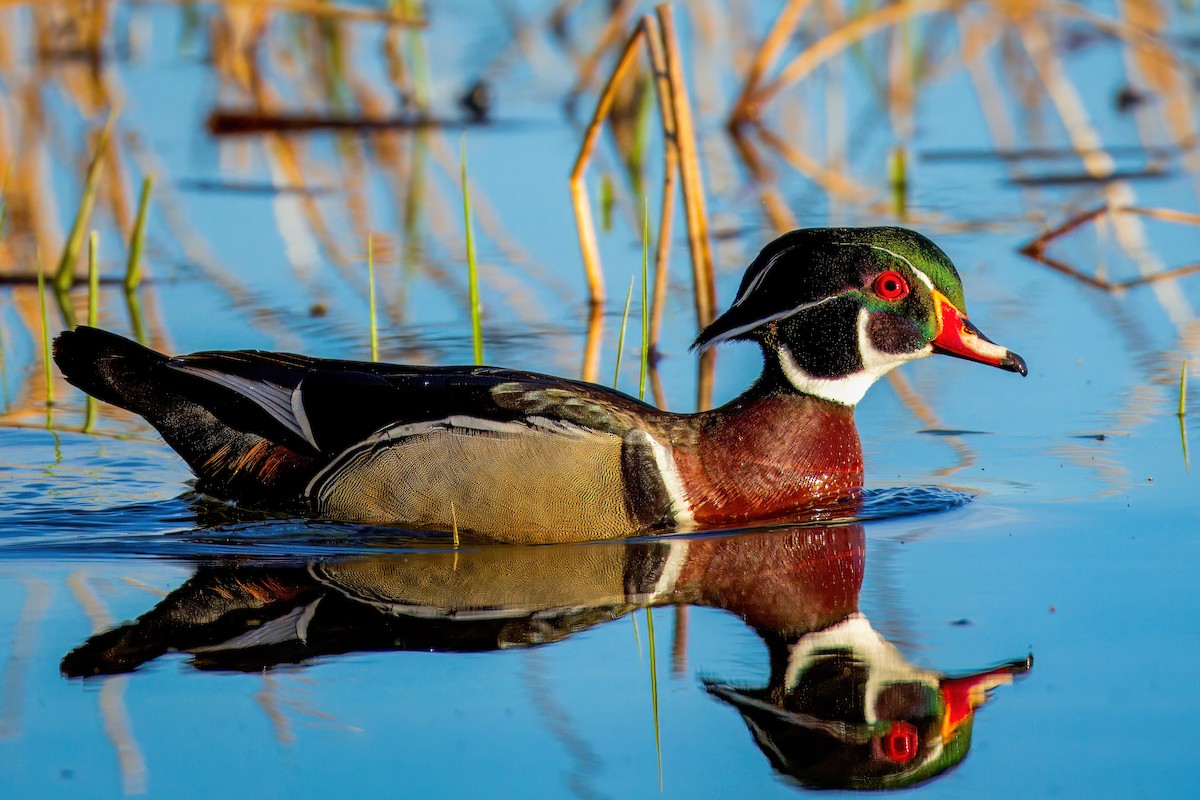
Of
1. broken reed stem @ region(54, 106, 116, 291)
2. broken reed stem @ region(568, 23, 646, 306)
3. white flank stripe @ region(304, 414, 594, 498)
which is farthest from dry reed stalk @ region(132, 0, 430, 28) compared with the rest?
white flank stripe @ region(304, 414, 594, 498)

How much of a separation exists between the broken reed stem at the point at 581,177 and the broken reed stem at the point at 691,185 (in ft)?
0.74

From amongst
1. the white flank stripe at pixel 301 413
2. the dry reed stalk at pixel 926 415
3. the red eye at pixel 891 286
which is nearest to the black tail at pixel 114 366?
the white flank stripe at pixel 301 413

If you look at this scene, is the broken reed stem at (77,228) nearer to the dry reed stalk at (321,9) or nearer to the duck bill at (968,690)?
the dry reed stalk at (321,9)

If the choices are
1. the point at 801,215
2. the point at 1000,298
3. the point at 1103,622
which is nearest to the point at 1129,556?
the point at 1103,622

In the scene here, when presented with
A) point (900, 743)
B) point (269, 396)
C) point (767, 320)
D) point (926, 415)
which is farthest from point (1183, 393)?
point (269, 396)

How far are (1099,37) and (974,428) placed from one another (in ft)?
29.0

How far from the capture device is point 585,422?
641cm

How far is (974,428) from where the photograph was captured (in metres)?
7.63

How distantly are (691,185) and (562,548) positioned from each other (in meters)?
2.70

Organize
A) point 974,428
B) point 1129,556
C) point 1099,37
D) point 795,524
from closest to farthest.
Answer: point 1129,556 < point 795,524 < point 974,428 < point 1099,37

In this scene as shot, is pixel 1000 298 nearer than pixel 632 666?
No

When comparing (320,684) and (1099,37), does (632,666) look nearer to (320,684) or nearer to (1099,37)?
(320,684)

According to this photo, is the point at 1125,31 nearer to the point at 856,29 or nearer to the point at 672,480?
the point at 856,29

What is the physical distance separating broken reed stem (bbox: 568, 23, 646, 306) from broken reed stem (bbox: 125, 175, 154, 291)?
2087 mm
